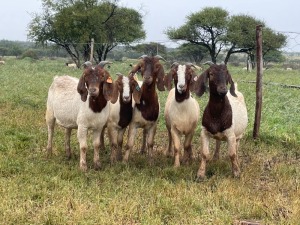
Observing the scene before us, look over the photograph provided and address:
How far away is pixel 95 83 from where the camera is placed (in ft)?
21.3

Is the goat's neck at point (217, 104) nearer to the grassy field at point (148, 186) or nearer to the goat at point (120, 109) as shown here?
the grassy field at point (148, 186)

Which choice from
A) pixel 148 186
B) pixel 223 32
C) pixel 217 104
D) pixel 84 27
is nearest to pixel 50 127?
pixel 148 186

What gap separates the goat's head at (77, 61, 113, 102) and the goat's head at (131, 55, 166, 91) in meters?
0.61

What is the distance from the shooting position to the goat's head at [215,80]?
6.20 metres

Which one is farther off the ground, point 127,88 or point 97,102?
point 127,88

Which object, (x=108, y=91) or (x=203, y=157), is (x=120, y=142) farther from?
(x=203, y=157)

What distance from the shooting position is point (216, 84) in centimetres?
627

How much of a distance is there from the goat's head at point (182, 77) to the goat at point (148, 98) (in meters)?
0.25

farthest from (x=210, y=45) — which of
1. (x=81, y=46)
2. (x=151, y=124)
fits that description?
(x=151, y=124)

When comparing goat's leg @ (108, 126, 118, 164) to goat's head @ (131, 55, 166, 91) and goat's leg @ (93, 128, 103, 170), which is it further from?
goat's head @ (131, 55, 166, 91)

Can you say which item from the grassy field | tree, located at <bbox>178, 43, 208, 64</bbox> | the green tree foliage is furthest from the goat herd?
tree, located at <bbox>178, 43, 208, 64</bbox>

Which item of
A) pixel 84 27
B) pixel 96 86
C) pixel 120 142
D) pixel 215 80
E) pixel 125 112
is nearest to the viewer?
pixel 215 80

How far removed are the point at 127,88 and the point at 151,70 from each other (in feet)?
1.72

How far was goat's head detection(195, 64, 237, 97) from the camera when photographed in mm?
6199
